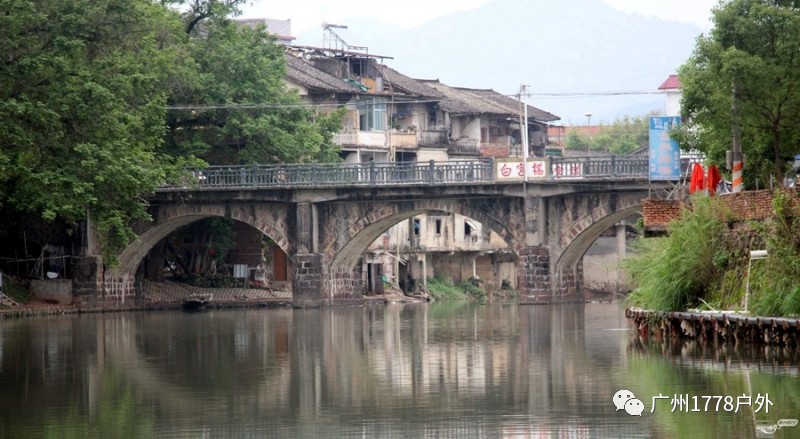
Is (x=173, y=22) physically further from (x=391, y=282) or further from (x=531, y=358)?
(x=531, y=358)

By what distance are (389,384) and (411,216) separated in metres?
28.8

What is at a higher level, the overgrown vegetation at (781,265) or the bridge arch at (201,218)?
the bridge arch at (201,218)

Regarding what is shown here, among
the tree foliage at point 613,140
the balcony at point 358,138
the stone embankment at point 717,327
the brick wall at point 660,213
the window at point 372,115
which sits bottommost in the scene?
the stone embankment at point 717,327

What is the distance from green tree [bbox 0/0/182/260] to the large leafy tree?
16.2 metres

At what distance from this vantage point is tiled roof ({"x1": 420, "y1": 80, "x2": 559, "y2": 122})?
235 feet

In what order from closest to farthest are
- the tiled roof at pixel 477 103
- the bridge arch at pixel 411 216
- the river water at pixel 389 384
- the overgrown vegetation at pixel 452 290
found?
the river water at pixel 389 384, the bridge arch at pixel 411 216, the overgrown vegetation at pixel 452 290, the tiled roof at pixel 477 103

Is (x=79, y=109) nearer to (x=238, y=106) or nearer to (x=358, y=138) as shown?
(x=238, y=106)

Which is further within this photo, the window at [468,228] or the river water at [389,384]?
the window at [468,228]

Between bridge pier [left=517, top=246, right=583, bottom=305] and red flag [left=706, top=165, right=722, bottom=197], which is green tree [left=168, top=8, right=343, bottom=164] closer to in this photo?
bridge pier [left=517, top=246, right=583, bottom=305]

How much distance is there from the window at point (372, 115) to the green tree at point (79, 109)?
1815cm

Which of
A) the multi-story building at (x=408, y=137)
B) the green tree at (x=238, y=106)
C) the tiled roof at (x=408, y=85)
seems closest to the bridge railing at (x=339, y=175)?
the green tree at (x=238, y=106)

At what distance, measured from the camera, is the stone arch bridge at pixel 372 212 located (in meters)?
51.0

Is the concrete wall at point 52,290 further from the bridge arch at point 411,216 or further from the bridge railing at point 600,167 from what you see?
the bridge railing at point 600,167

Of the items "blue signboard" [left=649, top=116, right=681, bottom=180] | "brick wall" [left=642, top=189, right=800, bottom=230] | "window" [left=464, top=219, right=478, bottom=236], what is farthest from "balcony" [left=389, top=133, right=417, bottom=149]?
"brick wall" [left=642, top=189, right=800, bottom=230]
